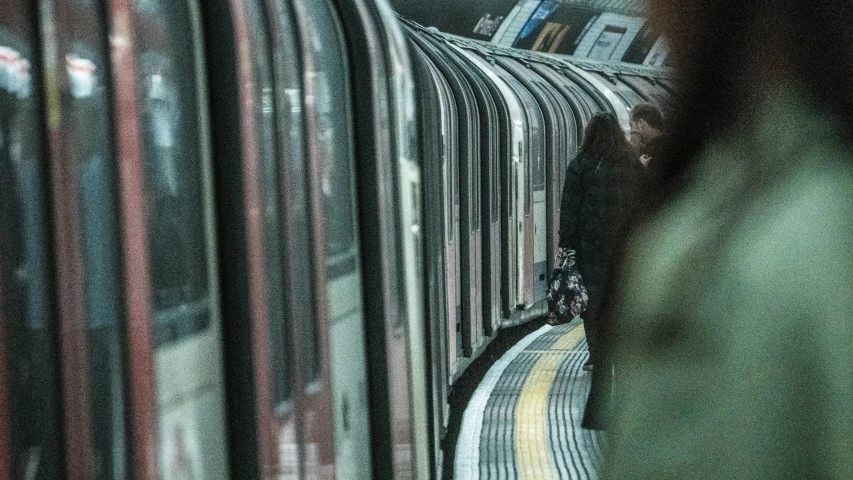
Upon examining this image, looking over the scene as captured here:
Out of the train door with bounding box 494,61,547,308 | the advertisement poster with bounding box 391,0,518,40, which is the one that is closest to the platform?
the train door with bounding box 494,61,547,308

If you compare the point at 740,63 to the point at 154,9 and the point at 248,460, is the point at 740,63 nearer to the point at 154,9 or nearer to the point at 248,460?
the point at 154,9

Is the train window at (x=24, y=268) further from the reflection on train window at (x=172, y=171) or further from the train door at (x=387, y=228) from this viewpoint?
the train door at (x=387, y=228)

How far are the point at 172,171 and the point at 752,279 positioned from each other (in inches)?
49.7

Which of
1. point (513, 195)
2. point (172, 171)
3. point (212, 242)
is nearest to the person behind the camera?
point (172, 171)

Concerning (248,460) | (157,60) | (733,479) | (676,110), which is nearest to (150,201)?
(157,60)

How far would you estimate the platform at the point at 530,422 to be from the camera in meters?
4.68

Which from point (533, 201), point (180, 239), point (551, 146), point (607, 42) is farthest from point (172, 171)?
point (607, 42)

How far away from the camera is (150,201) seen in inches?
69.9

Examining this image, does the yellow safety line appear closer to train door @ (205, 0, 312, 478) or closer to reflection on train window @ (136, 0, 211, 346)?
train door @ (205, 0, 312, 478)

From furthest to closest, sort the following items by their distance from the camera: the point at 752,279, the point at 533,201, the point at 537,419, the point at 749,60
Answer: the point at 533,201, the point at 537,419, the point at 749,60, the point at 752,279

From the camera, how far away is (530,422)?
560 cm

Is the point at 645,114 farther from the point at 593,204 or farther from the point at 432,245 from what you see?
the point at 432,245

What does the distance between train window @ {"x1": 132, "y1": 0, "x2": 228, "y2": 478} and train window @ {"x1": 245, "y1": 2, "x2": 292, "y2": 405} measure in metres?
0.13

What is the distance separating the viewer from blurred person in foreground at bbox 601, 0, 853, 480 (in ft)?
2.52
